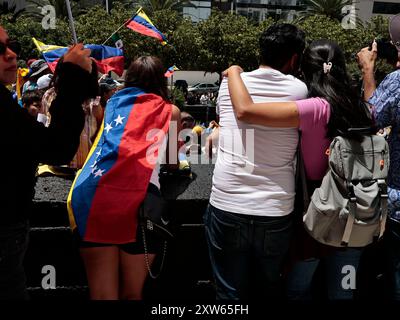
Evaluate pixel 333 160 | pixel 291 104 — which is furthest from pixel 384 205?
pixel 291 104

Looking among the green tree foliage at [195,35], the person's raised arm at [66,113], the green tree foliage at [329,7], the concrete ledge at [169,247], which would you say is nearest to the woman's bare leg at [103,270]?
the concrete ledge at [169,247]

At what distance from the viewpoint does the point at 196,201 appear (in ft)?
8.55

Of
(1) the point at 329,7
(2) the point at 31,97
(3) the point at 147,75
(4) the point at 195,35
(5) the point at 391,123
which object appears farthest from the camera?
(1) the point at 329,7

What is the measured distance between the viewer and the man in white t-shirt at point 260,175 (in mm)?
1978

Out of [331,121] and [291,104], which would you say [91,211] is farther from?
[331,121]

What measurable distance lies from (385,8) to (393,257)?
5575cm

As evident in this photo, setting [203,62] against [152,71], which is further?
[203,62]

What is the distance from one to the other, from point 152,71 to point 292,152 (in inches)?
33.9

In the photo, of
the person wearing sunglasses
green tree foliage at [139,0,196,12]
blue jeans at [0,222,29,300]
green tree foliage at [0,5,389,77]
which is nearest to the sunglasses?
the person wearing sunglasses

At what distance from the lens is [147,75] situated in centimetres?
231

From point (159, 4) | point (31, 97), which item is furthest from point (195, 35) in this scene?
point (31, 97)

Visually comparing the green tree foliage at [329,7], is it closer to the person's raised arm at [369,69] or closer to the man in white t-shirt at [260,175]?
the person's raised arm at [369,69]

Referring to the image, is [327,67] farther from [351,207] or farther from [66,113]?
[66,113]

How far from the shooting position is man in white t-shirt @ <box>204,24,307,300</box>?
198 cm
